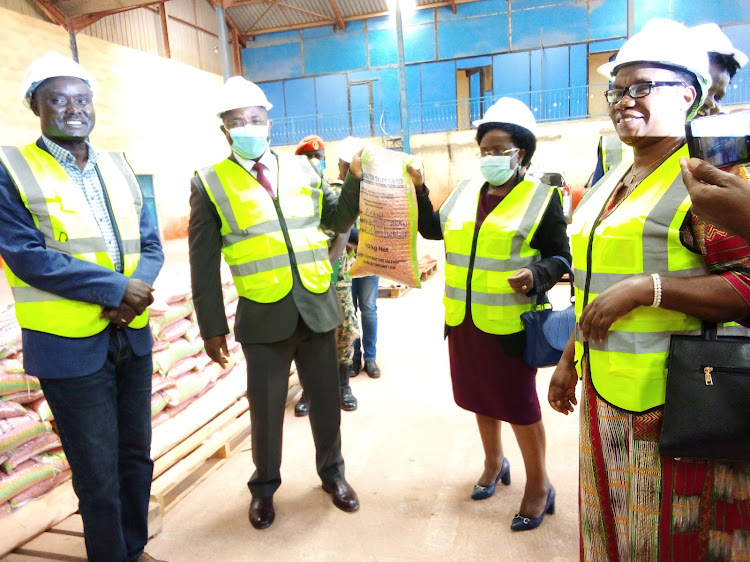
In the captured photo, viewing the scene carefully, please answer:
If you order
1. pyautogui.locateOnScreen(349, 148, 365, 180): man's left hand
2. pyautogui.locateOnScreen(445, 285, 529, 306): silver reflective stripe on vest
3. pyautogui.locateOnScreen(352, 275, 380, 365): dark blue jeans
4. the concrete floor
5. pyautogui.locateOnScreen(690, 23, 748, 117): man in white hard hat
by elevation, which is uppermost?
pyautogui.locateOnScreen(690, 23, 748, 117): man in white hard hat

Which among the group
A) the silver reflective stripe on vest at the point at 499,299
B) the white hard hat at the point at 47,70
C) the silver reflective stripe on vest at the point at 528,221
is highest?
the white hard hat at the point at 47,70

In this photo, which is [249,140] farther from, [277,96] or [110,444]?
[277,96]

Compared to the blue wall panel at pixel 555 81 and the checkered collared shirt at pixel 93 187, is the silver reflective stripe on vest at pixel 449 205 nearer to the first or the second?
the checkered collared shirt at pixel 93 187

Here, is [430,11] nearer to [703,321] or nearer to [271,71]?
[271,71]

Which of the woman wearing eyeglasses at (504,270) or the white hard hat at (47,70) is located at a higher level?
the white hard hat at (47,70)

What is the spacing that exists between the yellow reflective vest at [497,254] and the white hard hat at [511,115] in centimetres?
25

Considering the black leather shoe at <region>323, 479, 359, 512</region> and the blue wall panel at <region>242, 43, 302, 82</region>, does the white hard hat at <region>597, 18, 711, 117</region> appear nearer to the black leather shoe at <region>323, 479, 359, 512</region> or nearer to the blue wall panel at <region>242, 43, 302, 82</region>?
the black leather shoe at <region>323, 479, 359, 512</region>

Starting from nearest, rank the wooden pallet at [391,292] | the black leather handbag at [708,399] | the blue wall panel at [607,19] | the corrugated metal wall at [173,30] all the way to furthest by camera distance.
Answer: the black leather handbag at [708,399] < the wooden pallet at [391,292] < the corrugated metal wall at [173,30] < the blue wall panel at [607,19]

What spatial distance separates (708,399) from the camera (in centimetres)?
123

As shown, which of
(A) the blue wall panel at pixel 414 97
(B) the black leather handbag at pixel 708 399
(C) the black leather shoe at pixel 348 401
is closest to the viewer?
(B) the black leather handbag at pixel 708 399

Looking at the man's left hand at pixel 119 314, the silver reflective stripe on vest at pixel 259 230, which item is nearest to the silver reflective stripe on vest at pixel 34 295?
the man's left hand at pixel 119 314

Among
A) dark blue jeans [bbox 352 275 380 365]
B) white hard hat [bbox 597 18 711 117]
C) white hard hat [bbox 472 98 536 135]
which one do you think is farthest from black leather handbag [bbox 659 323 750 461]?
dark blue jeans [bbox 352 275 380 365]

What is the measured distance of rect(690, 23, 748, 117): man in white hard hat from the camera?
6.35ft

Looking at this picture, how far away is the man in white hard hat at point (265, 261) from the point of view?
2.39m
